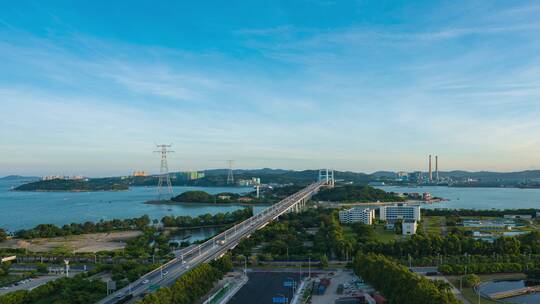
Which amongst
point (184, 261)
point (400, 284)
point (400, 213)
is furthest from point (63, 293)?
point (400, 213)

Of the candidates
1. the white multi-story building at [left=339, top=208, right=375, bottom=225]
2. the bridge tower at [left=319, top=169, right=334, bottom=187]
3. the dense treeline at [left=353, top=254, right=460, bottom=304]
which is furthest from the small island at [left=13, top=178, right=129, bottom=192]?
the dense treeline at [left=353, top=254, right=460, bottom=304]

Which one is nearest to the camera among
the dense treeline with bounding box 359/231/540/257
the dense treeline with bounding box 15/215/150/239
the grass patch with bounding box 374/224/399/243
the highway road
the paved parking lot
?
the highway road

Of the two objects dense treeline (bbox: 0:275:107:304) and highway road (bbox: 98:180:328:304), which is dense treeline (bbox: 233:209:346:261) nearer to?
highway road (bbox: 98:180:328:304)

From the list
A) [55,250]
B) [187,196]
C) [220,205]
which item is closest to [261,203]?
[220,205]

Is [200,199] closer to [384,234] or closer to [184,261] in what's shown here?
[384,234]

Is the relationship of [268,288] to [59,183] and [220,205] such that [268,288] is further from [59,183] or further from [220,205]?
[59,183]

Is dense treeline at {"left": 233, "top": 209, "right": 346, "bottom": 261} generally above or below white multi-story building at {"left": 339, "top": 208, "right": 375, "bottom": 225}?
below
